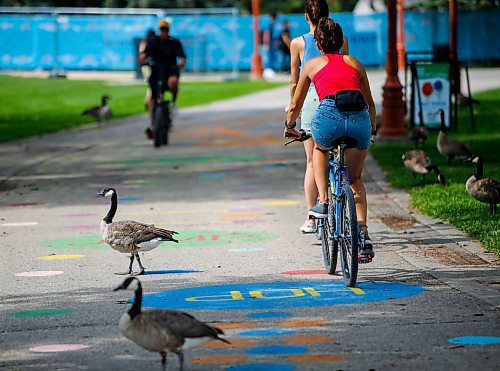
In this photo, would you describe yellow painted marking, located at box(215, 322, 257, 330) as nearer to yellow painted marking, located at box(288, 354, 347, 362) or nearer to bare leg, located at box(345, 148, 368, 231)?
yellow painted marking, located at box(288, 354, 347, 362)

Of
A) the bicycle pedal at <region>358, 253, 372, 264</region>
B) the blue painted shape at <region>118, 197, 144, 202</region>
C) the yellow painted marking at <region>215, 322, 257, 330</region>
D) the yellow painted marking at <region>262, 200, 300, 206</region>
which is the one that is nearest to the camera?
the yellow painted marking at <region>215, 322, 257, 330</region>

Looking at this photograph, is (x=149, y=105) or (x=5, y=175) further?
(x=149, y=105)

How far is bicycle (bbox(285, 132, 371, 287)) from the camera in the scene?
837 cm

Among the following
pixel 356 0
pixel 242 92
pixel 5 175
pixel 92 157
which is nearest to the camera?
pixel 5 175

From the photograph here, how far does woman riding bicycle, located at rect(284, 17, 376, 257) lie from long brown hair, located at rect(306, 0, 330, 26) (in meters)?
1.13

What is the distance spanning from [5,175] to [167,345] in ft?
36.6

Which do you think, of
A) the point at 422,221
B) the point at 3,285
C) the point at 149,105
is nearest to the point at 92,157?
the point at 149,105

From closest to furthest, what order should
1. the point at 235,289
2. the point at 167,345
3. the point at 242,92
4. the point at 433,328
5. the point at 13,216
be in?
the point at 167,345, the point at 433,328, the point at 235,289, the point at 13,216, the point at 242,92

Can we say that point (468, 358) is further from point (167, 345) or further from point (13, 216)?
point (13, 216)

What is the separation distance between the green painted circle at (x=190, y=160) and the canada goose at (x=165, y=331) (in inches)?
452

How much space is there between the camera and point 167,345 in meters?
6.12

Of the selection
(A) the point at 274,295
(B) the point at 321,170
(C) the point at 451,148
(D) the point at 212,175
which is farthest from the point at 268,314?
(C) the point at 451,148

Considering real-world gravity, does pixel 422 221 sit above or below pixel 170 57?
Result: below

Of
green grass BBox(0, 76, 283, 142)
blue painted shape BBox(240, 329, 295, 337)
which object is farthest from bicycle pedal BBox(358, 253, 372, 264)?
green grass BBox(0, 76, 283, 142)
